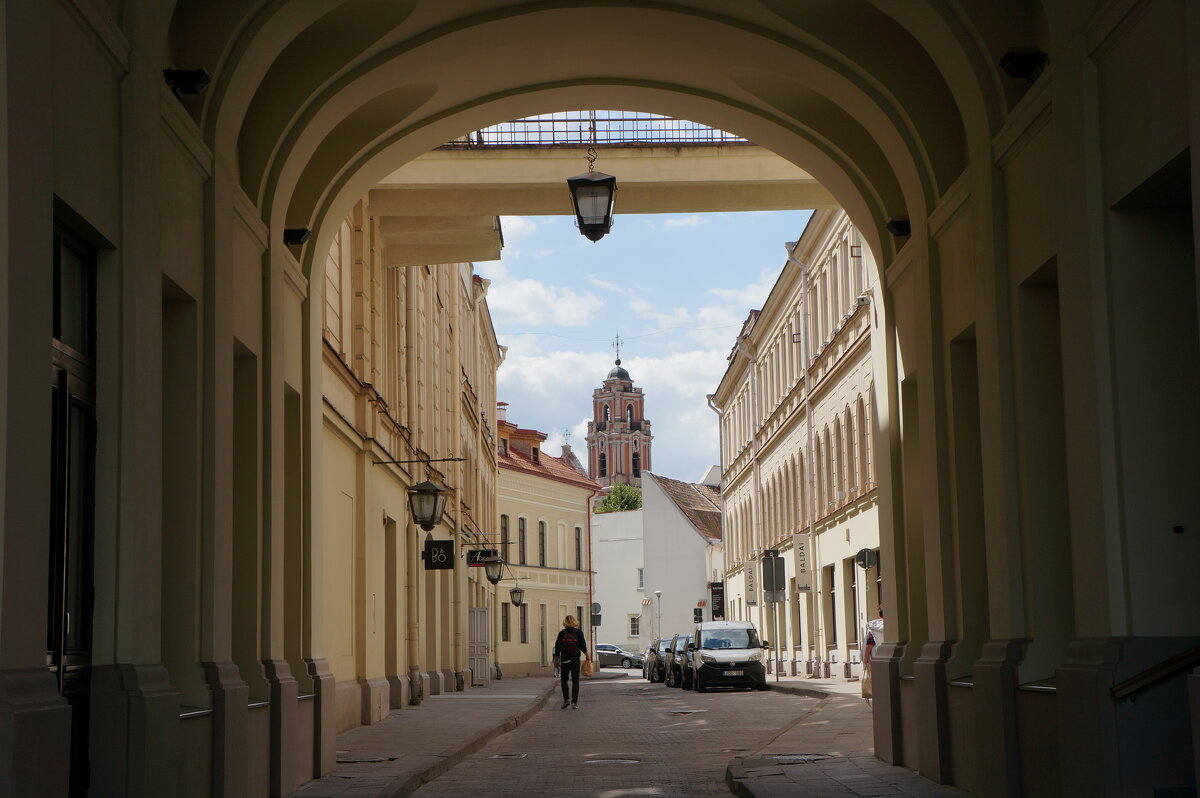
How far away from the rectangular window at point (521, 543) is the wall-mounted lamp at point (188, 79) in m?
49.5

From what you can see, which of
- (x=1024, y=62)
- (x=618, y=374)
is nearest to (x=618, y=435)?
(x=618, y=374)

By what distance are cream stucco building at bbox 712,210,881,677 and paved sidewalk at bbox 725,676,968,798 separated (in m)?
10.00

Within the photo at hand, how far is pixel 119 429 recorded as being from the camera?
775 cm

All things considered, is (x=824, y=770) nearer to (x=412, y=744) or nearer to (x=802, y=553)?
(x=412, y=744)

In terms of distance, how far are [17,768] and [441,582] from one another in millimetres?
24986

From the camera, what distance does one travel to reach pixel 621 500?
4897 inches

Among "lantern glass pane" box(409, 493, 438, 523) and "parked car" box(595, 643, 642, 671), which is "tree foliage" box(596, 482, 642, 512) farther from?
"lantern glass pane" box(409, 493, 438, 523)

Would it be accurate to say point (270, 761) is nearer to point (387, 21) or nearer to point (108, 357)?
point (108, 357)

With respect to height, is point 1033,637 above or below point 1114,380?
below

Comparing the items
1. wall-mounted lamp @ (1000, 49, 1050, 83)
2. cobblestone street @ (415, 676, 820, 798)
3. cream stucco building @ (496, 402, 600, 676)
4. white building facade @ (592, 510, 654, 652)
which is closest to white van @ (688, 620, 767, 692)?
cobblestone street @ (415, 676, 820, 798)

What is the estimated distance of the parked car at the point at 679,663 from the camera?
3694cm

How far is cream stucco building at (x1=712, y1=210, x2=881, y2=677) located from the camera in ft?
103

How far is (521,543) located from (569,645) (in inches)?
1303

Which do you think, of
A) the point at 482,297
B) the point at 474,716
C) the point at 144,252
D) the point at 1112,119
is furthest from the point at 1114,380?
the point at 482,297
